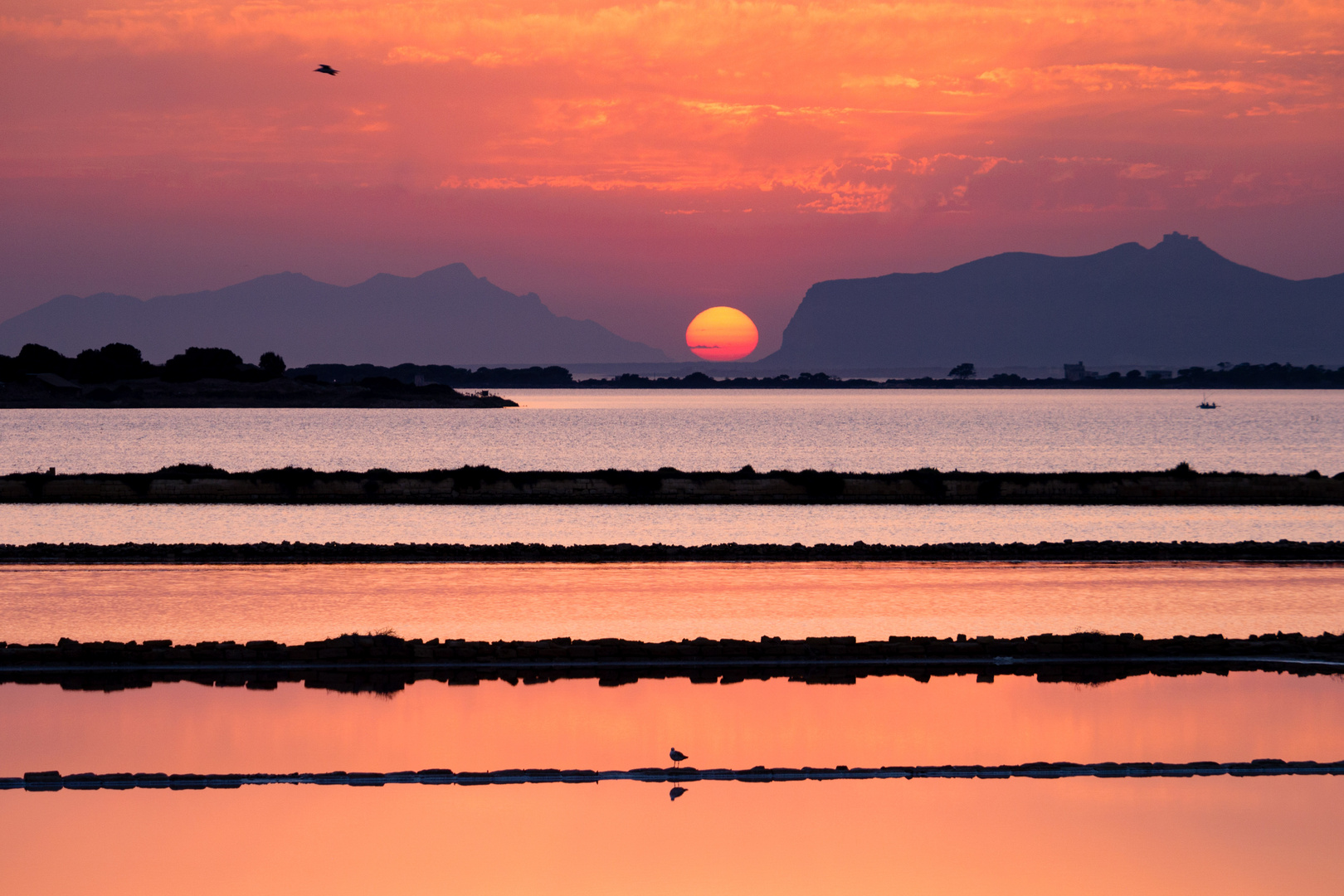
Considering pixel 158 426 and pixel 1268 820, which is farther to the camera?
pixel 158 426

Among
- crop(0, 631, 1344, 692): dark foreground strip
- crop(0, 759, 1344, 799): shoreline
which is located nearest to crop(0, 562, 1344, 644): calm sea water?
crop(0, 631, 1344, 692): dark foreground strip

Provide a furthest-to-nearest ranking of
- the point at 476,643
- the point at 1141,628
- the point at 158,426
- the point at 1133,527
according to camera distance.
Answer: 1. the point at 158,426
2. the point at 1133,527
3. the point at 1141,628
4. the point at 476,643

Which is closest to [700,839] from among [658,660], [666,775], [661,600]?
[666,775]

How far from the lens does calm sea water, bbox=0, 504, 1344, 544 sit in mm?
34469

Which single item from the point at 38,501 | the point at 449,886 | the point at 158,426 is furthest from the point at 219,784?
the point at 158,426

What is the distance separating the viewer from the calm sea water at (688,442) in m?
77.6

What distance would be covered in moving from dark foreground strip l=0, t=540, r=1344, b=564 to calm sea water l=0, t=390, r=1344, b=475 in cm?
4143

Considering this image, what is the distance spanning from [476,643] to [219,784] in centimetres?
557

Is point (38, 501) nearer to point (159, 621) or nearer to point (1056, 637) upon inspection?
point (159, 621)

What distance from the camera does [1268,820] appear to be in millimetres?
10617

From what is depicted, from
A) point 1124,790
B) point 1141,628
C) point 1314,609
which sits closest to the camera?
point 1124,790

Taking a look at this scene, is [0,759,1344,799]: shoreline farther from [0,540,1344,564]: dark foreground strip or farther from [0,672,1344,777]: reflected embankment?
[0,540,1344,564]: dark foreground strip

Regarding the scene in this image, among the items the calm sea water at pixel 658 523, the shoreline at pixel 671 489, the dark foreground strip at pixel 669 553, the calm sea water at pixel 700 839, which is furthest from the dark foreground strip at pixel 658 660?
the shoreline at pixel 671 489

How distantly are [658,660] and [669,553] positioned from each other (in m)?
12.4
